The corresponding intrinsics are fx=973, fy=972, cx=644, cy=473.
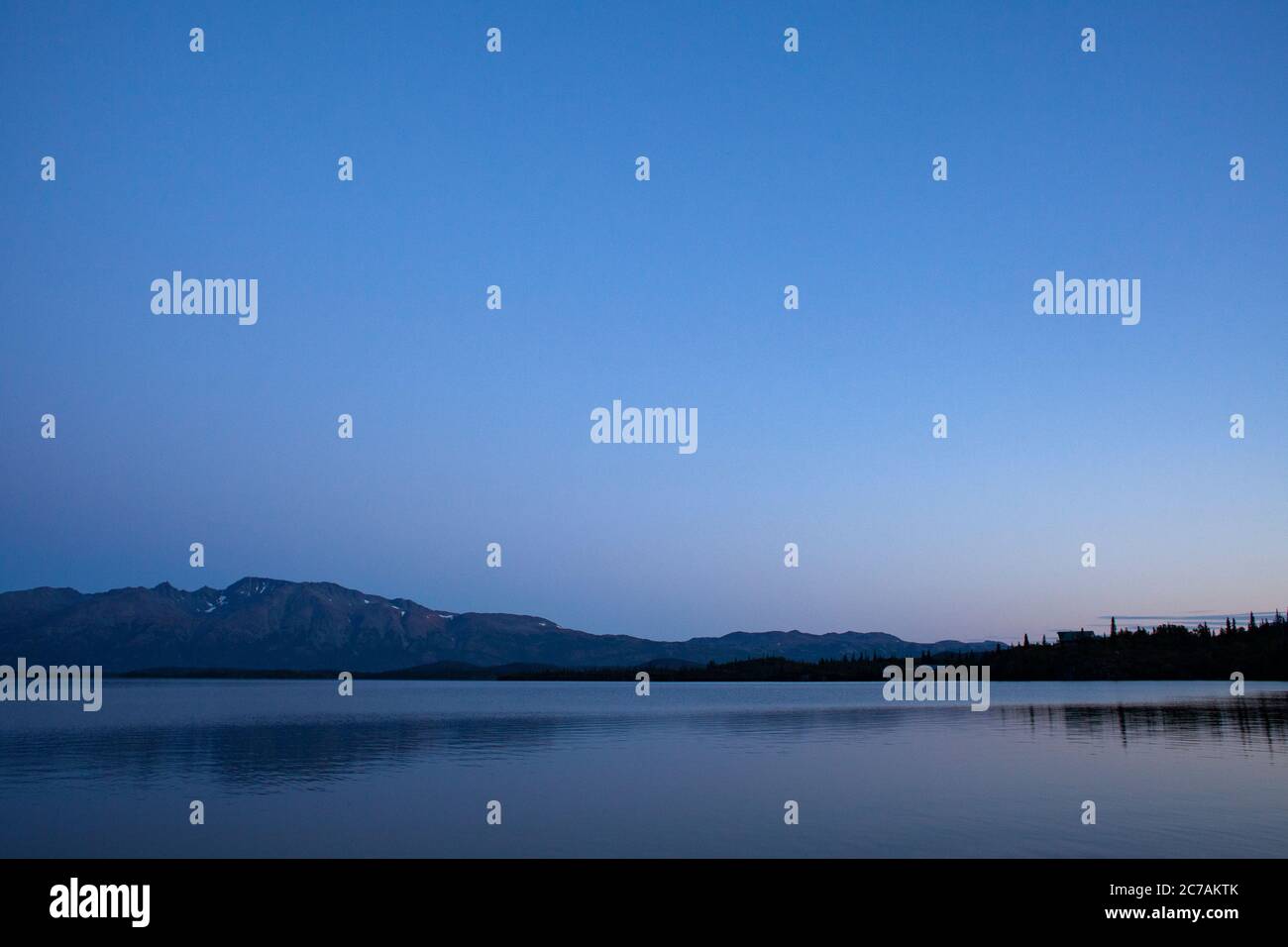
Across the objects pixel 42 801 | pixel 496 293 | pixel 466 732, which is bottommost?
pixel 466 732

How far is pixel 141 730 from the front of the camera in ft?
327

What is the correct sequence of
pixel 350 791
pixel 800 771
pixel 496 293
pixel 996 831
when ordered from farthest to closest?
pixel 496 293 → pixel 800 771 → pixel 350 791 → pixel 996 831

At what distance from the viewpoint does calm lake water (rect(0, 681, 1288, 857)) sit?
35.0m

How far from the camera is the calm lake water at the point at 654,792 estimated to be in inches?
1377

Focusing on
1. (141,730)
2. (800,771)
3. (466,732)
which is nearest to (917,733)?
(800,771)

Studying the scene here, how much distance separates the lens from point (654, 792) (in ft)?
159
